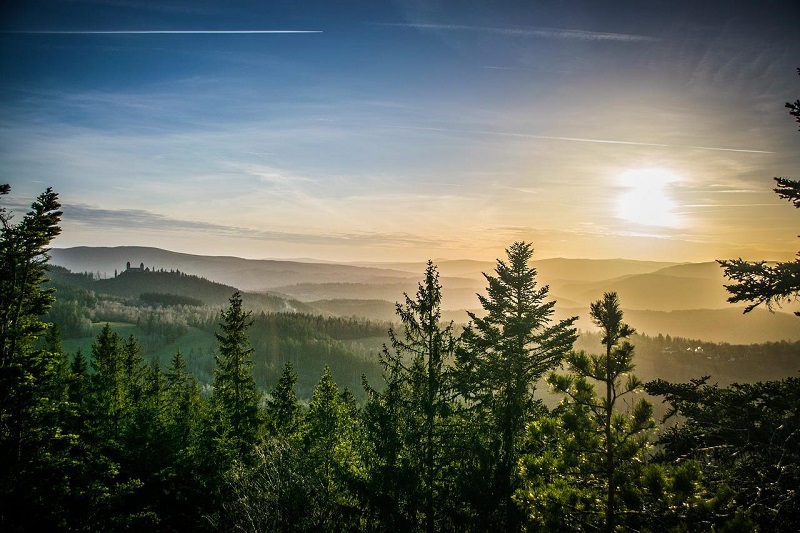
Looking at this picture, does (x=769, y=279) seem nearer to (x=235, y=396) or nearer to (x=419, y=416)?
(x=419, y=416)

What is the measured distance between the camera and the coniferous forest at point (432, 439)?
8.46 metres

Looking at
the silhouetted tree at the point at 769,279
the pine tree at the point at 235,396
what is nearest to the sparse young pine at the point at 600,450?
the silhouetted tree at the point at 769,279

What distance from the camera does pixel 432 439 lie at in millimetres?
16891

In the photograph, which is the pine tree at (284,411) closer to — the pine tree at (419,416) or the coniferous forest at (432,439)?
the coniferous forest at (432,439)

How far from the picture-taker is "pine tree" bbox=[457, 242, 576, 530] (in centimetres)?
1636

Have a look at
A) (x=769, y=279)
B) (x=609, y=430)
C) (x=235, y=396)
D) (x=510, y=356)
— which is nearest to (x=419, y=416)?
(x=510, y=356)

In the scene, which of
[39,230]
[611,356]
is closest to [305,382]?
[39,230]

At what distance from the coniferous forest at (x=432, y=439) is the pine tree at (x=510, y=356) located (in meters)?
0.08

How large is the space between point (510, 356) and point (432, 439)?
4.63 metres

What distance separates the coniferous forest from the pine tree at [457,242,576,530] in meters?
0.08

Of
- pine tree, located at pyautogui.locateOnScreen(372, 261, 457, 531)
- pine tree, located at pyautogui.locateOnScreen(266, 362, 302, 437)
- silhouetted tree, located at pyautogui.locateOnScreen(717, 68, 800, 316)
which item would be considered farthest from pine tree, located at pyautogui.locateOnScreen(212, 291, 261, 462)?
silhouetted tree, located at pyautogui.locateOnScreen(717, 68, 800, 316)

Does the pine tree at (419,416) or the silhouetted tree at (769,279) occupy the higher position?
the silhouetted tree at (769,279)

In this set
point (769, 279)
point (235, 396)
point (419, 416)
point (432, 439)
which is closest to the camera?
point (769, 279)

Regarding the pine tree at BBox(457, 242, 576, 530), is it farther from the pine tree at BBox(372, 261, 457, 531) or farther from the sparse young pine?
the sparse young pine
